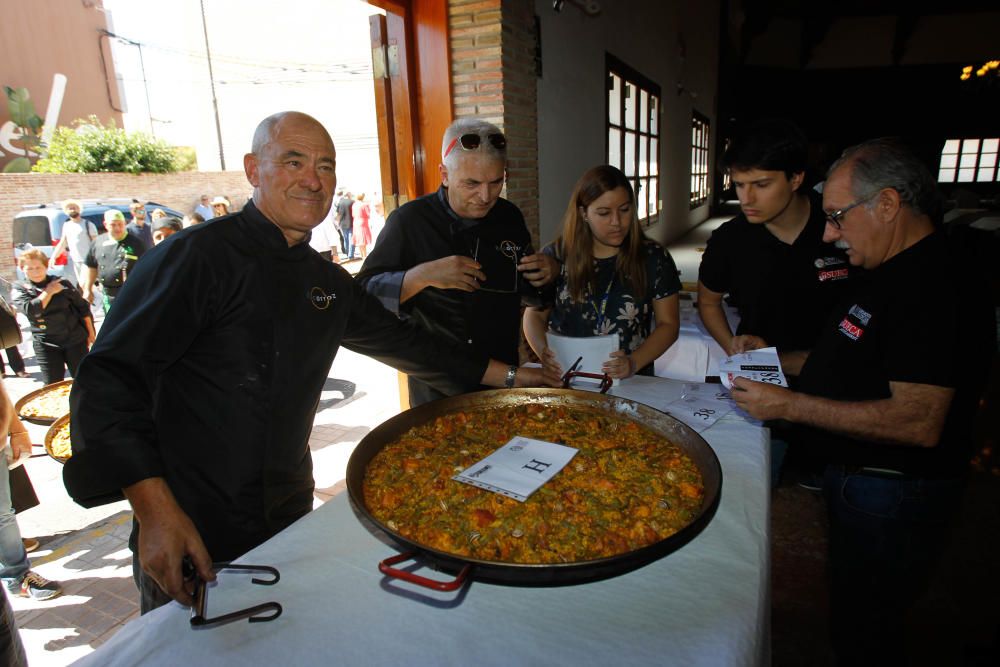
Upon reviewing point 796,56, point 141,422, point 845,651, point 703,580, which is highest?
point 796,56

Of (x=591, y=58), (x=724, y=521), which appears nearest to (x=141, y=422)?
(x=724, y=521)

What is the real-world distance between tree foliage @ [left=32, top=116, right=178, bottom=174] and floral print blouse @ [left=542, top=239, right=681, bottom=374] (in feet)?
69.5

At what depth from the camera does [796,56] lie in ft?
60.0

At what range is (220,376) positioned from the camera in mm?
1295

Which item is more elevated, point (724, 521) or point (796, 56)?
point (796, 56)

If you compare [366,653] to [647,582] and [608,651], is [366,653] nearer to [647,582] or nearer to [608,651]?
[608,651]

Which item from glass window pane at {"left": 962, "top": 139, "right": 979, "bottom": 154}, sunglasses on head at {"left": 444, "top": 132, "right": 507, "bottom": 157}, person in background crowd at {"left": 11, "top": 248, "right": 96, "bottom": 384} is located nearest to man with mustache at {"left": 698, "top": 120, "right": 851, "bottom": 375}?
sunglasses on head at {"left": 444, "top": 132, "right": 507, "bottom": 157}

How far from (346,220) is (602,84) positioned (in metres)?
9.69

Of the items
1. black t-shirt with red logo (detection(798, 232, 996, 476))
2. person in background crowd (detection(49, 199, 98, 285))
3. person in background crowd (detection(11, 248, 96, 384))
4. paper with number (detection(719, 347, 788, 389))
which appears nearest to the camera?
black t-shirt with red logo (detection(798, 232, 996, 476))

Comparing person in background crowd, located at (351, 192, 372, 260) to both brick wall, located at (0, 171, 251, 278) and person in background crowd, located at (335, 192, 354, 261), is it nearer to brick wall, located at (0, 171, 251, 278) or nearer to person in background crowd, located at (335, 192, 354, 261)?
person in background crowd, located at (335, 192, 354, 261)

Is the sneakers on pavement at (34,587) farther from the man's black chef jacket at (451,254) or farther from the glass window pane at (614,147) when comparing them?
the glass window pane at (614,147)

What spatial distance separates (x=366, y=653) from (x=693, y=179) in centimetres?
1533

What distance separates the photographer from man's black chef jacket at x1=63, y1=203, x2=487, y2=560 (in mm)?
1068

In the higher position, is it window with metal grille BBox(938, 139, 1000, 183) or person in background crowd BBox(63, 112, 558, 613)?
window with metal grille BBox(938, 139, 1000, 183)
